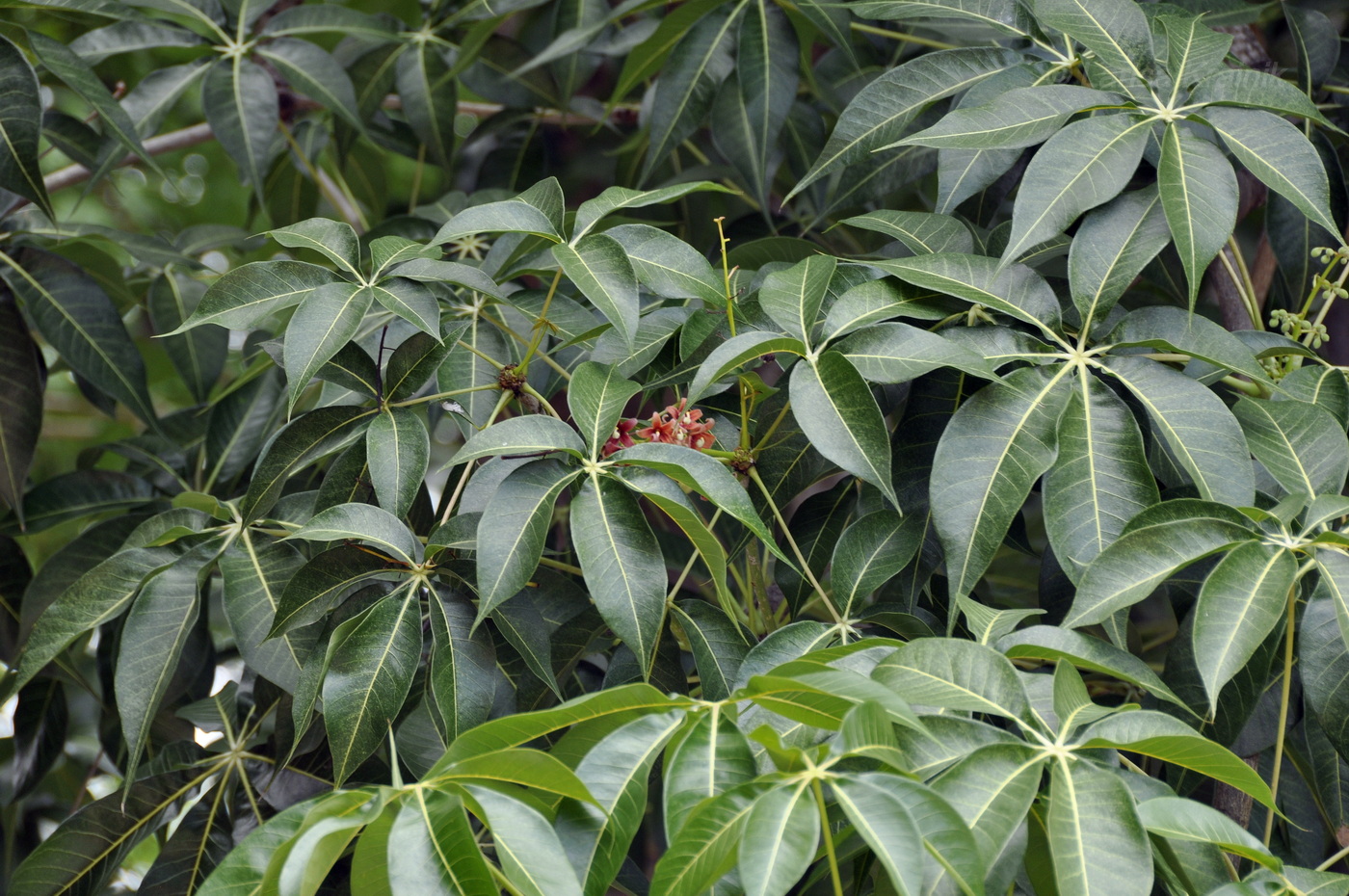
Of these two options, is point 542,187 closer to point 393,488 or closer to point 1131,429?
point 393,488

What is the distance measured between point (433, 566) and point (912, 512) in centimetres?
34

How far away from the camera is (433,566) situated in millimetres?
687

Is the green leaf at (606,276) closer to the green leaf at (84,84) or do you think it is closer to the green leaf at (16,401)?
the green leaf at (84,84)

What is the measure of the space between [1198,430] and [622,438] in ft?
1.28

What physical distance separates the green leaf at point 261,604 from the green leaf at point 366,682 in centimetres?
11

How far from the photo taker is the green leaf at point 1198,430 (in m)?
0.62

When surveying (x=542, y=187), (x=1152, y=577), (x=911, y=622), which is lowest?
(x=911, y=622)

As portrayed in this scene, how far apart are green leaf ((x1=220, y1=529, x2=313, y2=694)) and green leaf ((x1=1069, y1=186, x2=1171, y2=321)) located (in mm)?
601

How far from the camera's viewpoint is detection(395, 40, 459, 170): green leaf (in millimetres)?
1271

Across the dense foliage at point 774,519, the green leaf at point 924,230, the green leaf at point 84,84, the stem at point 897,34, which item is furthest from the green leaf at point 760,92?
the green leaf at point 84,84

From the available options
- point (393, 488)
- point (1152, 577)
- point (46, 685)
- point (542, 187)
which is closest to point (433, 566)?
point (393, 488)

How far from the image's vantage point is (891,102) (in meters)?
0.84

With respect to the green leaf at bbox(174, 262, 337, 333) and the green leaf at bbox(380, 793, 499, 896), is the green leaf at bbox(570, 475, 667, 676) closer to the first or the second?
the green leaf at bbox(380, 793, 499, 896)

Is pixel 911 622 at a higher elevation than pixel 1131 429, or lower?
lower
